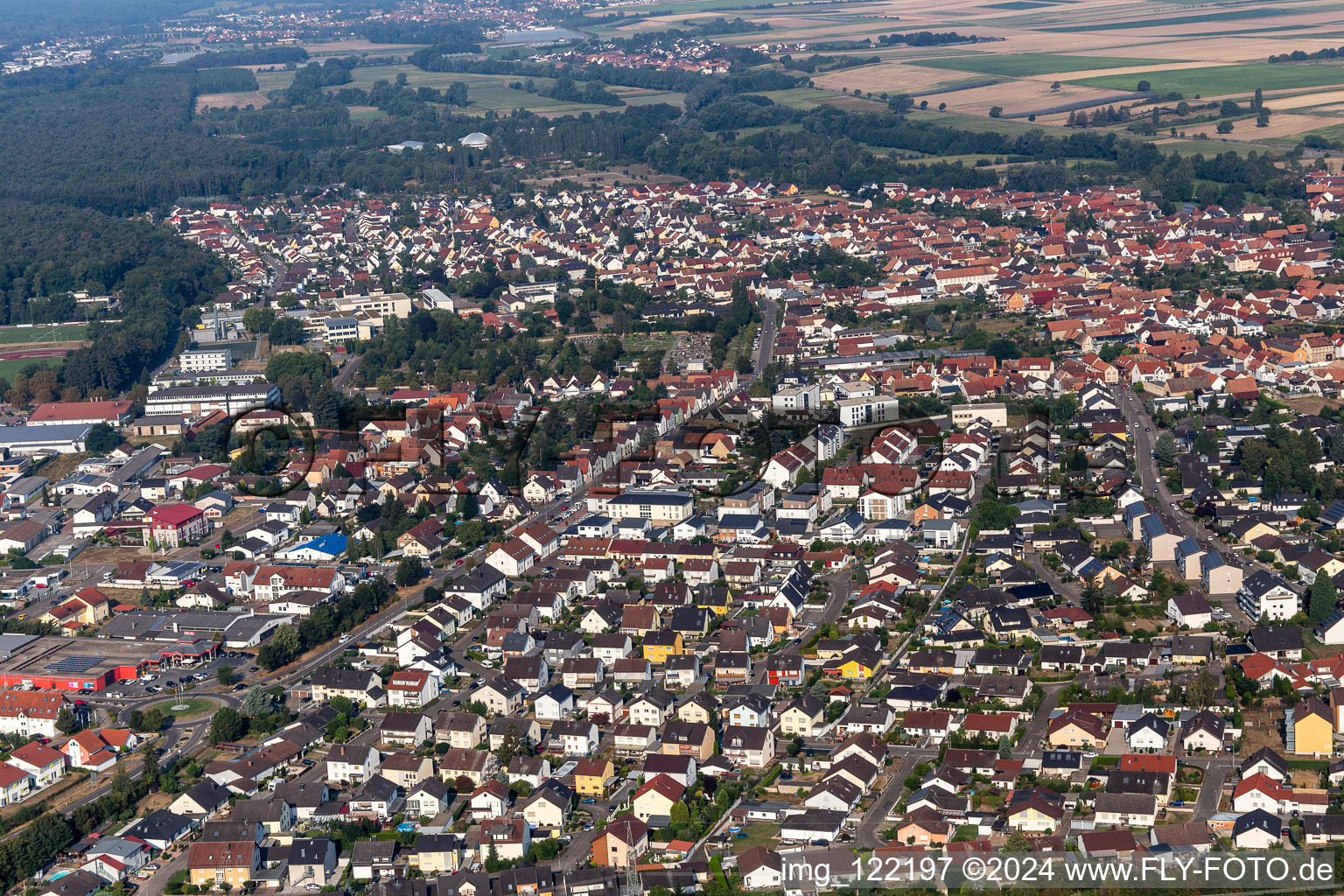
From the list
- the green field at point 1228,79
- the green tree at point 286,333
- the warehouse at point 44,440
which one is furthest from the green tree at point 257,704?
the green field at point 1228,79

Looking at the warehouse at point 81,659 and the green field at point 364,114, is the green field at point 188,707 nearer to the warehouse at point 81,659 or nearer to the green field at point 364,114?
the warehouse at point 81,659

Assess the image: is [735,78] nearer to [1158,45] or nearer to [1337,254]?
[1158,45]

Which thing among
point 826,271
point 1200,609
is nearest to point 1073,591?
point 1200,609

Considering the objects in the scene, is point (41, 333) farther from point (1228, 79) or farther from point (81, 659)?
point (1228, 79)

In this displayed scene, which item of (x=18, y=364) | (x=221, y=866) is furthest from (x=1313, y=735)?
(x=18, y=364)

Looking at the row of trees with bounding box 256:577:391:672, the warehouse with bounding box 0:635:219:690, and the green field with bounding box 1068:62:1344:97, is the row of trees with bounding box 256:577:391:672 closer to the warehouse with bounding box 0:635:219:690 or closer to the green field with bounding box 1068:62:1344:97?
the warehouse with bounding box 0:635:219:690

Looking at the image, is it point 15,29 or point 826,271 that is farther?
point 15,29
